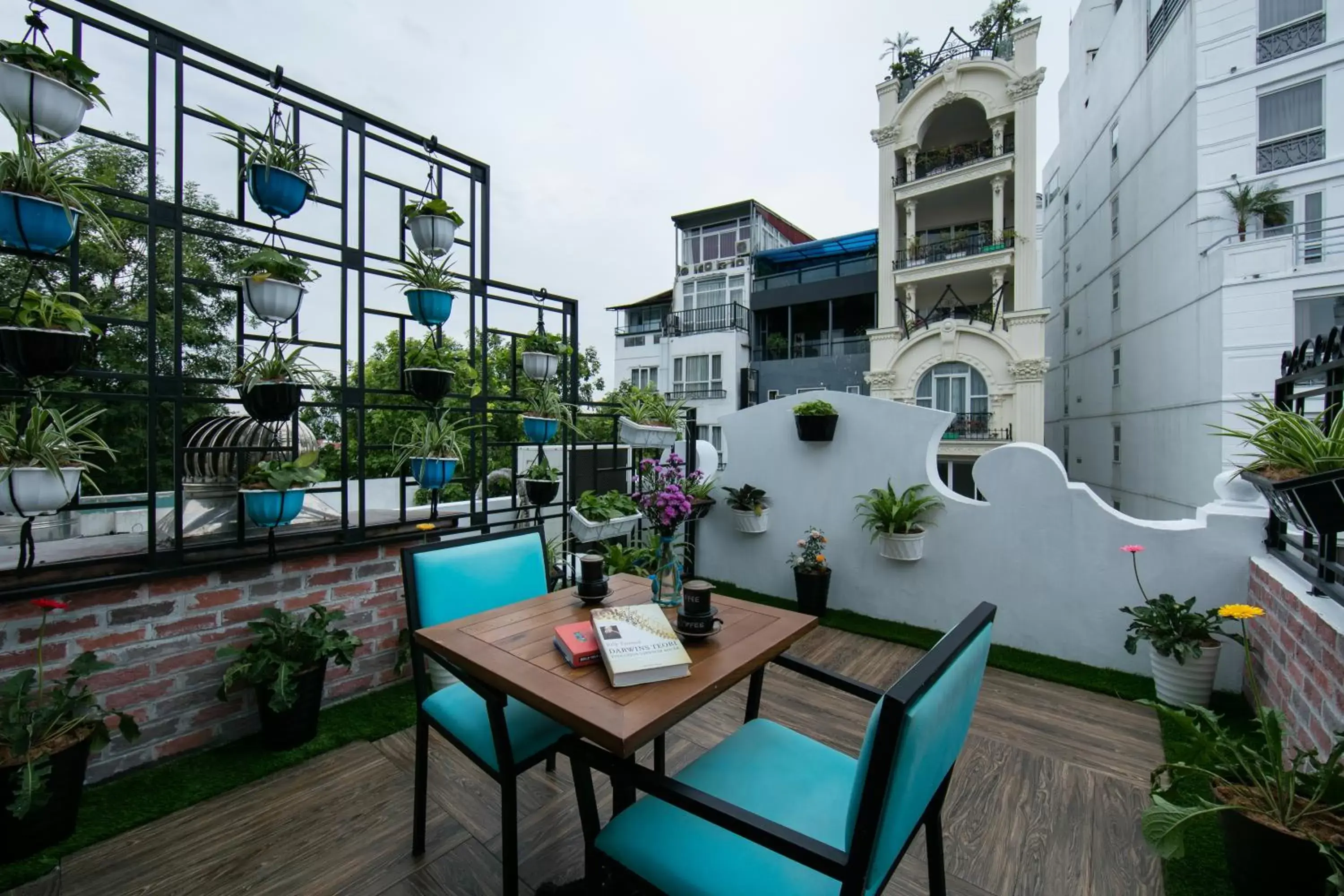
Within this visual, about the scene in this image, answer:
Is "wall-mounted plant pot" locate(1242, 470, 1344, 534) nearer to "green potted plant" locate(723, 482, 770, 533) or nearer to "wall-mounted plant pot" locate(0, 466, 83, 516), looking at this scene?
"green potted plant" locate(723, 482, 770, 533)

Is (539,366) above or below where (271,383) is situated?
above

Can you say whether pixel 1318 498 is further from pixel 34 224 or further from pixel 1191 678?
pixel 34 224

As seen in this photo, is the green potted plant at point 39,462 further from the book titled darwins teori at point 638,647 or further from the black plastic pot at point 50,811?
the book titled darwins teori at point 638,647

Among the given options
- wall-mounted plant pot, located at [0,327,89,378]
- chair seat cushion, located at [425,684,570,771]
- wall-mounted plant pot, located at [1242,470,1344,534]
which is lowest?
chair seat cushion, located at [425,684,570,771]

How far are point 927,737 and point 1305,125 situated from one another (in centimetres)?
1051

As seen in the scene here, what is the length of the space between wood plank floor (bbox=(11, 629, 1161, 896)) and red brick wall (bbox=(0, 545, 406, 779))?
367 mm

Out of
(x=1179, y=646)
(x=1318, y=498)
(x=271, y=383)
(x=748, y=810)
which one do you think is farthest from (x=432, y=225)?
(x=1179, y=646)

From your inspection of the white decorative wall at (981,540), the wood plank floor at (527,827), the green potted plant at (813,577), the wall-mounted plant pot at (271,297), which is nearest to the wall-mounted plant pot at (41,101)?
the wall-mounted plant pot at (271,297)

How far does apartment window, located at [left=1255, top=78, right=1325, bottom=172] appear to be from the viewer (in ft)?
21.7

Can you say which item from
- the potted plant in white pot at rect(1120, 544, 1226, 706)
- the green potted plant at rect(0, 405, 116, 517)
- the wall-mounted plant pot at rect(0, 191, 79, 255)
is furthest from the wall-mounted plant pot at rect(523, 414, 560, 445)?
the potted plant in white pot at rect(1120, 544, 1226, 706)

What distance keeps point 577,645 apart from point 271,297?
187 cm

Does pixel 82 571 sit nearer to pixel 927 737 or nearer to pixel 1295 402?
pixel 927 737

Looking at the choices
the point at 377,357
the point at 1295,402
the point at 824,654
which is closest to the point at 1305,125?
the point at 1295,402

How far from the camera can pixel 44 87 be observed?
1521mm
